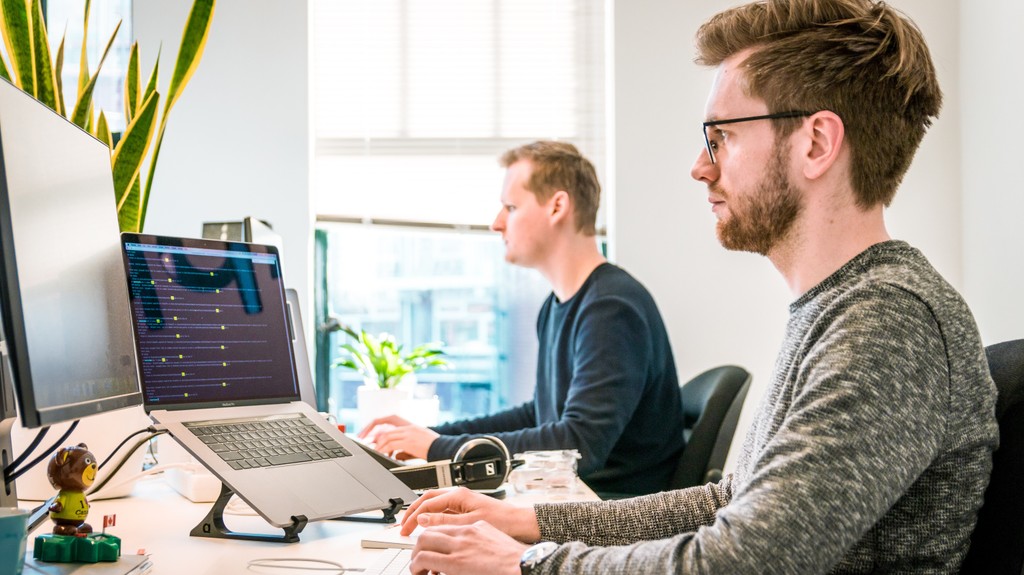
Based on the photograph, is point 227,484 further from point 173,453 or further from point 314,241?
point 314,241

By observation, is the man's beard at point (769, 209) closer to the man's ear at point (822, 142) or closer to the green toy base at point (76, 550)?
the man's ear at point (822, 142)

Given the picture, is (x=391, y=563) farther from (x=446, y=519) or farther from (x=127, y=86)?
(x=127, y=86)

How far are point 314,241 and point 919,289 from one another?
280 cm

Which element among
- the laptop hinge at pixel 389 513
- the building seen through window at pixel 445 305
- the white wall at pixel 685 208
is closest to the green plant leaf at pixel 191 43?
the laptop hinge at pixel 389 513

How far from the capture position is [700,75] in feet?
10.7

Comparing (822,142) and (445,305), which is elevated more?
(822,142)

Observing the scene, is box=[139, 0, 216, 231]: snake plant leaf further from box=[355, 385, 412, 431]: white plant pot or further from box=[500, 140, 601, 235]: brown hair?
box=[355, 385, 412, 431]: white plant pot

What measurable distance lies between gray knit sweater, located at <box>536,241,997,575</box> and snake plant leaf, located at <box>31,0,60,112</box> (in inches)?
51.7

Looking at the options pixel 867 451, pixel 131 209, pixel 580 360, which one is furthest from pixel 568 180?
pixel 867 451

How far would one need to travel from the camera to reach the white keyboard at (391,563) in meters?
1.04

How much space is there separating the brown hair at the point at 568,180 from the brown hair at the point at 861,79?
1423 millimetres

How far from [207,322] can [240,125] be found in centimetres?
225

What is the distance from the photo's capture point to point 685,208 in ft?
10.6

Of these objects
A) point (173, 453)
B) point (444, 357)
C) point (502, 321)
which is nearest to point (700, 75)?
point (502, 321)
